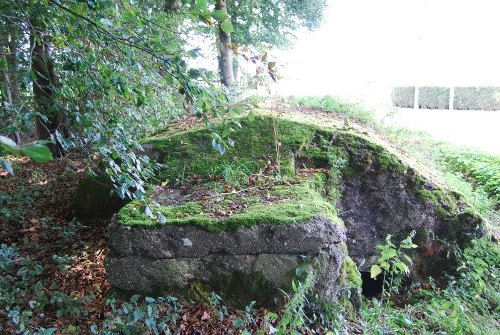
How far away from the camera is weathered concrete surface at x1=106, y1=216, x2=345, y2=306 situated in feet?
10.6

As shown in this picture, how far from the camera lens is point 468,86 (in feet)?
57.1

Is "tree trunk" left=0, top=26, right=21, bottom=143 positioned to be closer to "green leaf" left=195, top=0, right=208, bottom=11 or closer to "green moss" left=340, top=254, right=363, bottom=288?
"green leaf" left=195, top=0, right=208, bottom=11

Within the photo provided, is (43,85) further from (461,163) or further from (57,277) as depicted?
(461,163)

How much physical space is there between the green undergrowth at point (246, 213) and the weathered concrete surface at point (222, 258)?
0.18 ft

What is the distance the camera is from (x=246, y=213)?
11.2 feet

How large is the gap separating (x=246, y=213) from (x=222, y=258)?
1.50 feet

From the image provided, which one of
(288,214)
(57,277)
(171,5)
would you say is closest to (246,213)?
(288,214)

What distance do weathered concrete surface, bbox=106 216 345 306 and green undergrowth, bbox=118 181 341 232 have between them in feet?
0.18

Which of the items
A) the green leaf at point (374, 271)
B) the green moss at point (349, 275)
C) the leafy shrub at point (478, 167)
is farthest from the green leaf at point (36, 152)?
the leafy shrub at point (478, 167)

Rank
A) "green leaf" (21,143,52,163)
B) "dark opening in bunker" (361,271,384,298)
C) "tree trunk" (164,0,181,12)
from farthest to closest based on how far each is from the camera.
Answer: "tree trunk" (164,0,181,12) → "dark opening in bunker" (361,271,384,298) → "green leaf" (21,143,52,163)

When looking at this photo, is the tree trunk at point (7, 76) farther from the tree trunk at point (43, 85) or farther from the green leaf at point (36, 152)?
the green leaf at point (36, 152)

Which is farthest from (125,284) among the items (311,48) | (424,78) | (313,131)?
(424,78)

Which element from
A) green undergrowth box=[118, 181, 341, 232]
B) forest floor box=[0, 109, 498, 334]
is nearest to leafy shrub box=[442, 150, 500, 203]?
green undergrowth box=[118, 181, 341, 232]

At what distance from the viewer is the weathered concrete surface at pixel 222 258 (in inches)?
127
